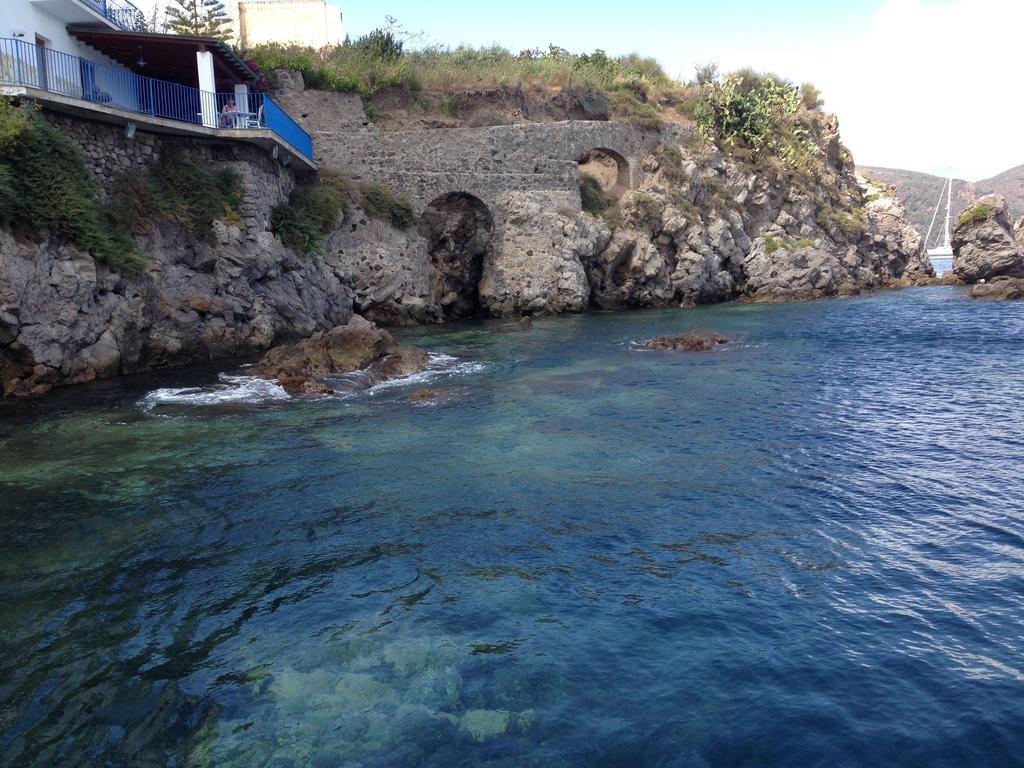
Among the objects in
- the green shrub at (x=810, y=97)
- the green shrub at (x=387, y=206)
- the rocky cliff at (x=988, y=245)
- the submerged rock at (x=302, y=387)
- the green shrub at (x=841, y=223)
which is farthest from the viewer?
the green shrub at (x=810, y=97)

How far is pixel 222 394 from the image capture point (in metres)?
17.7

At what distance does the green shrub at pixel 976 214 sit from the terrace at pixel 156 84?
1564 inches

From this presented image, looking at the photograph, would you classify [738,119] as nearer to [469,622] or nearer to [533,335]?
[533,335]

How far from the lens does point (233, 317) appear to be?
23.2 meters

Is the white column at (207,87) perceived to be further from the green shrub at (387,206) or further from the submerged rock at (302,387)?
the submerged rock at (302,387)

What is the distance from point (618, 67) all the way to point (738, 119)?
26.7ft

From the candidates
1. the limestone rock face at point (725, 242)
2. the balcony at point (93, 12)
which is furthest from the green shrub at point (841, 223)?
the balcony at point (93, 12)

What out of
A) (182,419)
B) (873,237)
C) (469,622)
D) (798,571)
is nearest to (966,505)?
(798,571)

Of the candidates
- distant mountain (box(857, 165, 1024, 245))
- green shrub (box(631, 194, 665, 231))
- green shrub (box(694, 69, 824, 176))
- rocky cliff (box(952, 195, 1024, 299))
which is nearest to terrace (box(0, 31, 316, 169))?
green shrub (box(631, 194, 665, 231))

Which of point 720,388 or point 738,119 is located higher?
point 738,119

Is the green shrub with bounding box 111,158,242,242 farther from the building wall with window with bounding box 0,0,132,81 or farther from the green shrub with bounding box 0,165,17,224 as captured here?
the building wall with window with bounding box 0,0,132,81

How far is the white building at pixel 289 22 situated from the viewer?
39.2 m

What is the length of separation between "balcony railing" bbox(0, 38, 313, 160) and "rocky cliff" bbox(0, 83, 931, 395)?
3.85ft

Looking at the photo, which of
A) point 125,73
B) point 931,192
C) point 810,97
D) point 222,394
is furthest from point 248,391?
point 931,192
